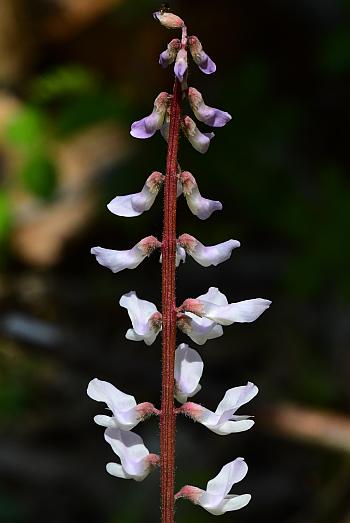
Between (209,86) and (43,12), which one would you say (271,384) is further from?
(43,12)

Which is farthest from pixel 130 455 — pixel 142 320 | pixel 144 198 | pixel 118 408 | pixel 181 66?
pixel 181 66

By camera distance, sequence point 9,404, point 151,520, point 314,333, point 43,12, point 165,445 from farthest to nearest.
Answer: point 43,12
point 314,333
point 9,404
point 151,520
point 165,445

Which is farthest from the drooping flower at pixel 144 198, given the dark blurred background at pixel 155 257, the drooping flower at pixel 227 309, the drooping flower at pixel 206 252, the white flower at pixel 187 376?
the dark blurred background at pixel 155 257

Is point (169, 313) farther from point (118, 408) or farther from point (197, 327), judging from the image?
point (118, 408)

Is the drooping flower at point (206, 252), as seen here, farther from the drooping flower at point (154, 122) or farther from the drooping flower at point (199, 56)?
the drooping flower at point (199, 56)

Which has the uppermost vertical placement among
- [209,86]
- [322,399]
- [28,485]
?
[209,86]

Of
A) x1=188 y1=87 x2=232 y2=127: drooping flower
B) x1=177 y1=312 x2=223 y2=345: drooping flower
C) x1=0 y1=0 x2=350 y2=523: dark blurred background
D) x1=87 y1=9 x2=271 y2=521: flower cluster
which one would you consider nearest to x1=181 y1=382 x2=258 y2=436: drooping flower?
x1=87 y1=9 x2=271 y2=521: flower cluster

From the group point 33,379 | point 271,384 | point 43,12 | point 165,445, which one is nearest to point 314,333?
point 271,384
